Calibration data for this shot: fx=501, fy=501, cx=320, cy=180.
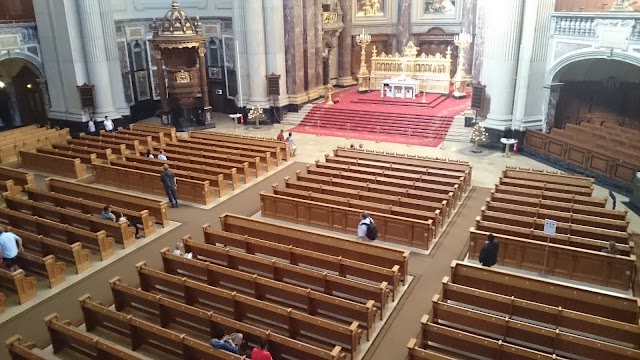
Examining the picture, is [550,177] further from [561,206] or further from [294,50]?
[294,50]

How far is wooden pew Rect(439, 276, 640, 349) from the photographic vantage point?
6484 millimetres

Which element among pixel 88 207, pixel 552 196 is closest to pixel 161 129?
pixel 88 207

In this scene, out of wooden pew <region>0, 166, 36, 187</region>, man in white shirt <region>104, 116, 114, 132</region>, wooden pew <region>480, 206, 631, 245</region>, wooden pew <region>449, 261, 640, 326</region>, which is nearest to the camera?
wooden pew <region>449, 261, 640, 326</region>

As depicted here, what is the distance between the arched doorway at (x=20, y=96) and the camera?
21.4 meters

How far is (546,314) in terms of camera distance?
6.88 metres

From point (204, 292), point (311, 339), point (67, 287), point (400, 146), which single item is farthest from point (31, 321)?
point (400, 146)

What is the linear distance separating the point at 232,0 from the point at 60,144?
9848 millimetres

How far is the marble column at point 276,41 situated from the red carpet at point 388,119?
1900 mm

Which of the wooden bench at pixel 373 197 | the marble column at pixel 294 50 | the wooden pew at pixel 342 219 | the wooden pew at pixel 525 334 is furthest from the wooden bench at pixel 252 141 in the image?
the wooden pew at pixel 525 334

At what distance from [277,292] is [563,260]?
5271mm

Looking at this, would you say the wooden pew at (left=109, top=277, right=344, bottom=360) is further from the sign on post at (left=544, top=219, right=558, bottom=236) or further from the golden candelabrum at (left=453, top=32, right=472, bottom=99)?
the golden candelabrum at (left=453, top=32, right=472, bottom=99)

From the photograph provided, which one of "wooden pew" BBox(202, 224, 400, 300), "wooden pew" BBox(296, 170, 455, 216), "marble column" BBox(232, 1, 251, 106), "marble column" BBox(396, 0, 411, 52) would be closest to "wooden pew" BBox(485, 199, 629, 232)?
"wooden pew" BBox(296, 170, 455, 216)

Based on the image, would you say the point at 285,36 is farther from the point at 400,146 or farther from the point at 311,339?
the point at 311,339

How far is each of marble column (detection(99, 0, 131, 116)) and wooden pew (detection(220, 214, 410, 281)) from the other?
13494mm
